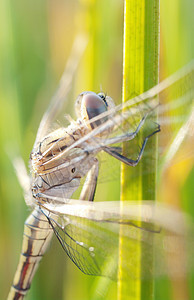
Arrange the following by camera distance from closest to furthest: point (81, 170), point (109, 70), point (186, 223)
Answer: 1. point (186, 223)
2. point (81, 170)
3. point (109, 70)

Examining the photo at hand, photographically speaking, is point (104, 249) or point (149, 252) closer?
point (149, 252)

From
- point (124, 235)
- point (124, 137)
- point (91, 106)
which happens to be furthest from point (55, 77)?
point (124, 235)

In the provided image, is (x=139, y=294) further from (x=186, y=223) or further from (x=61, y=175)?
(x=61, y=175)

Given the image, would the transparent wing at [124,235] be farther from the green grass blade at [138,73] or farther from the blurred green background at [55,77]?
the blurred green background at [55,77]

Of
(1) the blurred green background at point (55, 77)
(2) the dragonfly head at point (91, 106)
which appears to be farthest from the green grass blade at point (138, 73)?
(1) the blurred green background at point (55, 77)

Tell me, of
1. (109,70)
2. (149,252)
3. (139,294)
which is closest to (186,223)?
(149,252)
